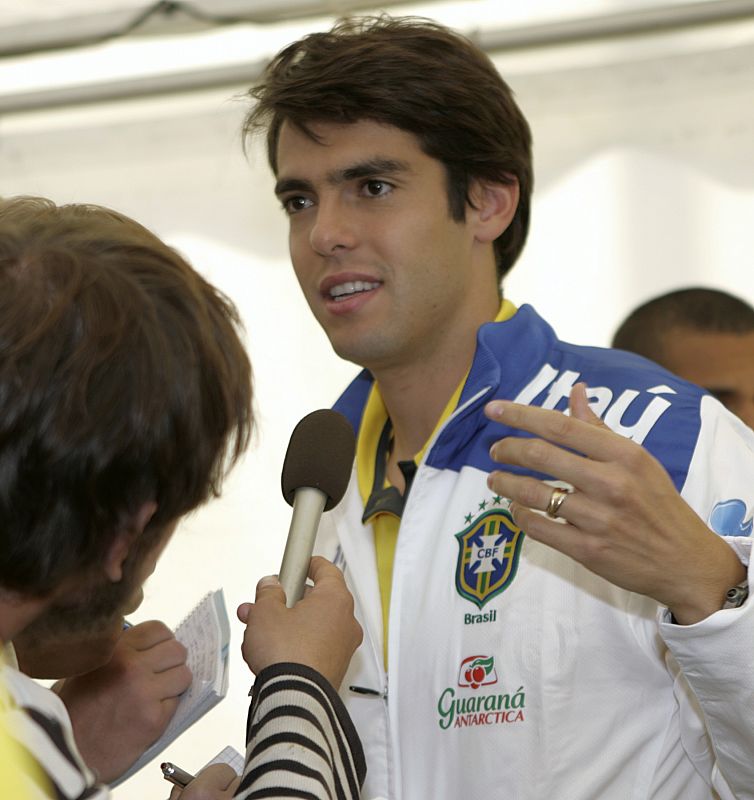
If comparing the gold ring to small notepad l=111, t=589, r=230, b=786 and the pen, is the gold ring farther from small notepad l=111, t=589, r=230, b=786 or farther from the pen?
the pen

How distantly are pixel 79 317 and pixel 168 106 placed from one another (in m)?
3.19

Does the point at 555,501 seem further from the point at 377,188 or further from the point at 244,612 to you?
the point at 377,188

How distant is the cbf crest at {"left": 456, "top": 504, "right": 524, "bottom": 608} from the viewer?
71.5 inches

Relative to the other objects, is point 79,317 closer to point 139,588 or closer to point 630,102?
point 139,588

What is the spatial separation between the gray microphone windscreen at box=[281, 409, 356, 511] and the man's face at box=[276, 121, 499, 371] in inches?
22.2

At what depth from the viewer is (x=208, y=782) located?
1.35 m

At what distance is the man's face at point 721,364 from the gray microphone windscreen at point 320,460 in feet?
5.02

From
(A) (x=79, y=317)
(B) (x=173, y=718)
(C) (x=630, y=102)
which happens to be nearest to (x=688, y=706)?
(B) (x=173, y=718)

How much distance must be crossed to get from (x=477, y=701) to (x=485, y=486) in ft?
1.12

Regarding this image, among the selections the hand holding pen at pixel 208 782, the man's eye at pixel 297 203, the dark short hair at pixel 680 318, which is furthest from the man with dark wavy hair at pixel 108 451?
the dark short hair at pixel 680 318

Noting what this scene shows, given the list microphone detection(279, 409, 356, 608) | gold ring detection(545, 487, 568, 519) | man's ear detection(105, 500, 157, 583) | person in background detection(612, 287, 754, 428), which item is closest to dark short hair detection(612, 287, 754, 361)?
person in background detection(612, 287, 754, 428)

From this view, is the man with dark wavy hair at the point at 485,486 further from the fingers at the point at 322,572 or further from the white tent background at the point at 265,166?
the white tent background at the point at 265,166

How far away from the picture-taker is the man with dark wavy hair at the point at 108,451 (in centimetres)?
99

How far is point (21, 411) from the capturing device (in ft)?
3.23
